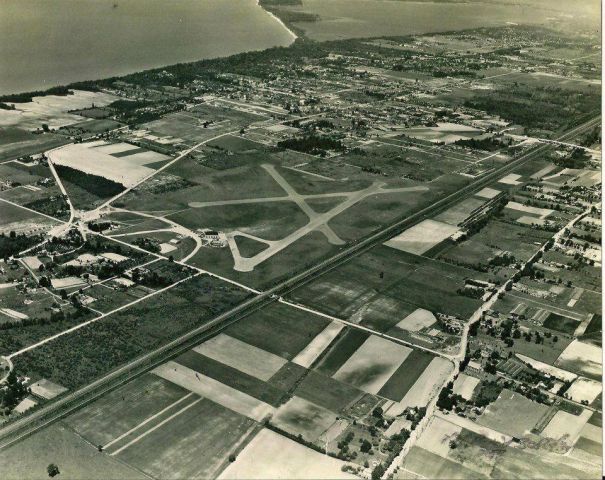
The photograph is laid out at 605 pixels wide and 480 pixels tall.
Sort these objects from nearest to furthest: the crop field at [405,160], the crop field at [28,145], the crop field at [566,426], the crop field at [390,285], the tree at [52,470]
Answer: the tree at [52,470] → the crop field at [566,426] → the crop field at [390,285] → the crop field at [28,145] → the crop field at [405,160]

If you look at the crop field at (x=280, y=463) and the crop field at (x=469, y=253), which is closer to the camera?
the crop field at (x=280, y=463)

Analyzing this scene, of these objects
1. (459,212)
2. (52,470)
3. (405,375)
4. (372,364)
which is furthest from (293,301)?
(459,212)

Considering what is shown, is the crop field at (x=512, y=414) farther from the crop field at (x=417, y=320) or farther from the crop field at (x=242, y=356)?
the crop field at (x=242, y=356)

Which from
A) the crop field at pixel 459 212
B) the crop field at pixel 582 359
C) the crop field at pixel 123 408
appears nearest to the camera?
the crop field at pixel 123 408

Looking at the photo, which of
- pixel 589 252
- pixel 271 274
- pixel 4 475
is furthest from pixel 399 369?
pixel 589 252

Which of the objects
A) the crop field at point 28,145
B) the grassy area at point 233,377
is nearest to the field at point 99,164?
the crop field at point 28,145

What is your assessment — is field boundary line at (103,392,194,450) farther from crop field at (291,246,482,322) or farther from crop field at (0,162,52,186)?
crop field at (0,162,52,186)

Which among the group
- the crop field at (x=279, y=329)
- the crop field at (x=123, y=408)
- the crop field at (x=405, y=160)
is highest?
the crop field at (x=405, y=160)

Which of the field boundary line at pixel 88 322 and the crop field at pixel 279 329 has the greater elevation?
the field boundary line at pixel 88 322
